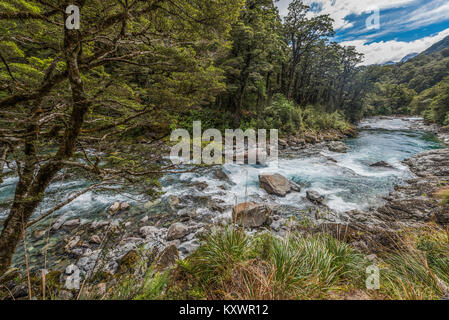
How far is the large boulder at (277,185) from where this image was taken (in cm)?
682

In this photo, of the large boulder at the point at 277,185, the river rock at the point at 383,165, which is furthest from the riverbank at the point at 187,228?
the river rock at the point at 383,165

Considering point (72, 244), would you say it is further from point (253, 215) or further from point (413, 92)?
point (413, 92)

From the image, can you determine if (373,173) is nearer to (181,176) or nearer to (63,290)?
(181,176)

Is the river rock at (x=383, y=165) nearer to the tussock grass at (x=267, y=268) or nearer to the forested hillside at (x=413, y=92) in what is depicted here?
the tussock grass at (x=267, y=268)

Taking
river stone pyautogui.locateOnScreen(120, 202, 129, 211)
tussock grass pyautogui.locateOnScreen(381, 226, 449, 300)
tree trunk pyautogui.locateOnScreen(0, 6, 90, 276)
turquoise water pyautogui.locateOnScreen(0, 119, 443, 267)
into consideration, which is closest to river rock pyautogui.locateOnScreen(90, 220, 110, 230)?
turquoise water pyautogui.locateOnScreen(0, 119, 443, 267)

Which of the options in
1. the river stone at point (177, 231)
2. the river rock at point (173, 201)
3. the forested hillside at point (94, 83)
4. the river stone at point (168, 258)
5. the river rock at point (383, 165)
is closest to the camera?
the forested hillside at point (94, 83)

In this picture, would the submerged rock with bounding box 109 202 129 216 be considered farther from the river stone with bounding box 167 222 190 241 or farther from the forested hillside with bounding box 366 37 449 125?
the forested hillside with bounding box 366 37 449 125

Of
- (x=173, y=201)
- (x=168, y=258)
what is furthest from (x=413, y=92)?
(x=168, y=258)

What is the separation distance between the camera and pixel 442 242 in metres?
2.59

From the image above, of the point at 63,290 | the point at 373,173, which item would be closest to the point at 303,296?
the point at 63,290

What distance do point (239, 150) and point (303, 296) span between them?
36.1 ft

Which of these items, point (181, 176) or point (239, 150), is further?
point (239, 150)

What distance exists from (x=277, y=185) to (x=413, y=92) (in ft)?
243

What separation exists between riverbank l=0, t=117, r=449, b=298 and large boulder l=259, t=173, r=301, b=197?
956 millimetres
